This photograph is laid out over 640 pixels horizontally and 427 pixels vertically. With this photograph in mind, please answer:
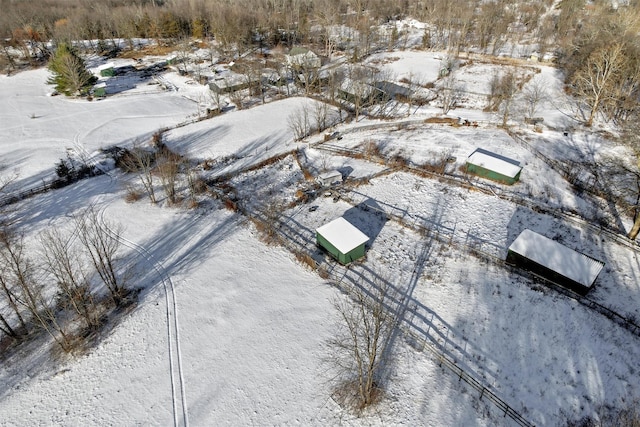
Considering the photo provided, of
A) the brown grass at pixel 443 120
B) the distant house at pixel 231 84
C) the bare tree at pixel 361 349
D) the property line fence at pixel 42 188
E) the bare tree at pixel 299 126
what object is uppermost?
the brown grass at pixel 443 120

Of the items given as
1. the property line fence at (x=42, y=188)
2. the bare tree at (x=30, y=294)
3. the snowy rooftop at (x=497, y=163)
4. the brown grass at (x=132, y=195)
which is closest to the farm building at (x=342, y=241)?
the snowy rooftop at (x=497, y=163)

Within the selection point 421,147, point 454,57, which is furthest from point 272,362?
point 454,57

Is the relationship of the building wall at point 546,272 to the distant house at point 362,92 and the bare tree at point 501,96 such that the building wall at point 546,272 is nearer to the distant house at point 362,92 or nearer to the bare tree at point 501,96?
the bare tree at point 501,96

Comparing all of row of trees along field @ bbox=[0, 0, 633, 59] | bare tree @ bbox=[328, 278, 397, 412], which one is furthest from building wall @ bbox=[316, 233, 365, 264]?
row of trees along field @ bbox=[0, 0, 633, 59]

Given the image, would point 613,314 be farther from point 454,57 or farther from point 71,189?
point 454,57

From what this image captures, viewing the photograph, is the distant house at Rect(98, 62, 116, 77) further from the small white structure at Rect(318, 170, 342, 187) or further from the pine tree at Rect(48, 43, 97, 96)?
the small white structure at Rect(318, 170, 342, 187)

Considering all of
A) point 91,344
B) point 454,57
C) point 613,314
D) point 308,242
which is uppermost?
point 454,57
